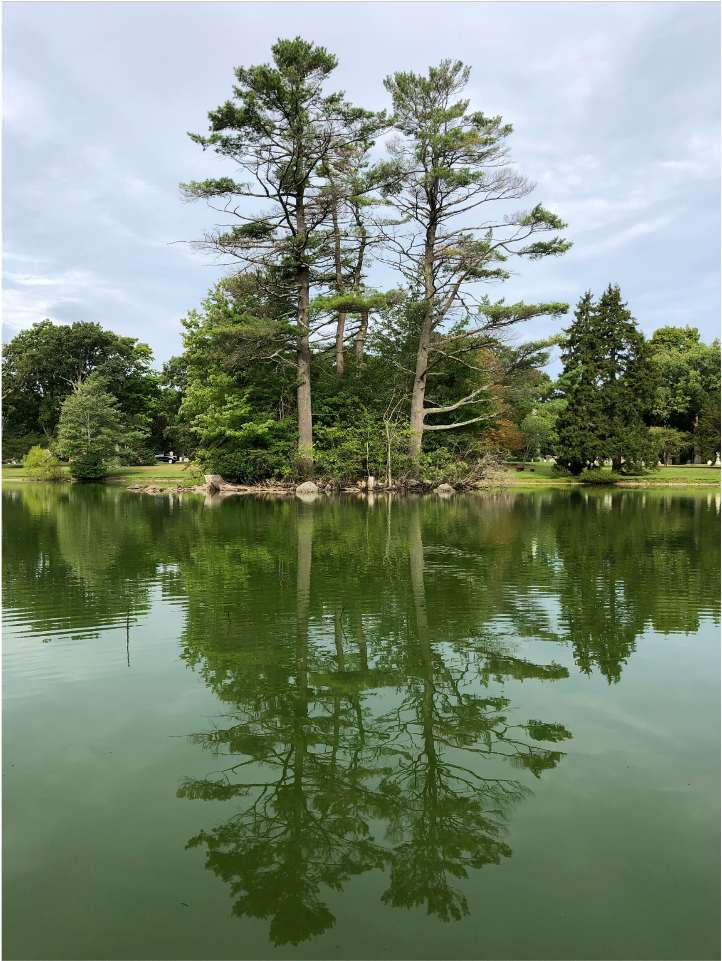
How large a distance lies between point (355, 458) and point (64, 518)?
14047mm

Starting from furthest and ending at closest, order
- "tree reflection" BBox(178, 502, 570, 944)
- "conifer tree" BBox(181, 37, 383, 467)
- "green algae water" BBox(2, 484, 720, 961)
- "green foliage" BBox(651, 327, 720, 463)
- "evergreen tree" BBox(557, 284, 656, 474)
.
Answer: "green foliage" BBox(651, 327, 720, 463) < "evergreen tree" BBox(557, 284, 656, 474) < "conifer tree" BBox(181, 37, 383, 467) < "tree reflection" BBox(178, 502, 570, 944) < "green algae water" BBox(2, 484, 720, 961)

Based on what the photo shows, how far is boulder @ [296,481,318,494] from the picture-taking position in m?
27.7

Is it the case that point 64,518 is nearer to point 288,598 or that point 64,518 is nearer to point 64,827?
point 288,598

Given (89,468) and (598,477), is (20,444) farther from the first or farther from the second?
(598,477)

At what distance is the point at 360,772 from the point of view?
333 centimetres

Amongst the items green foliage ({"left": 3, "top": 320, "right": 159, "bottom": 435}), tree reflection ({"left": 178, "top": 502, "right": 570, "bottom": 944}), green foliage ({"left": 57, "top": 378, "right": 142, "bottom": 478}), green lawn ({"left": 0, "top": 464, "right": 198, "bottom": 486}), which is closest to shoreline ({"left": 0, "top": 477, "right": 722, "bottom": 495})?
green lawn ({"left": 0, "top": 464, "right": 198, "bottom": 486})

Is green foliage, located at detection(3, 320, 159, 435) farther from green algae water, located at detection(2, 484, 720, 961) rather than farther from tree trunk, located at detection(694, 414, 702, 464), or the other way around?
green algae water, located at detection(2, 484, 720, 961)

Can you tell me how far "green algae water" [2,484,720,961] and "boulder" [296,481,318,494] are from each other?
788 inches

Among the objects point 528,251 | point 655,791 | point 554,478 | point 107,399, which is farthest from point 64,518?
point 554,478

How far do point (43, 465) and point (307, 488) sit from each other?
2588 centimetres

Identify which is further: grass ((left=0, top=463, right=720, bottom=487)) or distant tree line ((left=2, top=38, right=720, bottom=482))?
grass ((left=0, top=463, right=720, bottom=487))

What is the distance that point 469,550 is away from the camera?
35.4ft

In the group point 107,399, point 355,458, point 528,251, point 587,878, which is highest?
point 528,251

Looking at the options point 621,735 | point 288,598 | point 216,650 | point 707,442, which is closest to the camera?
point 621,735
